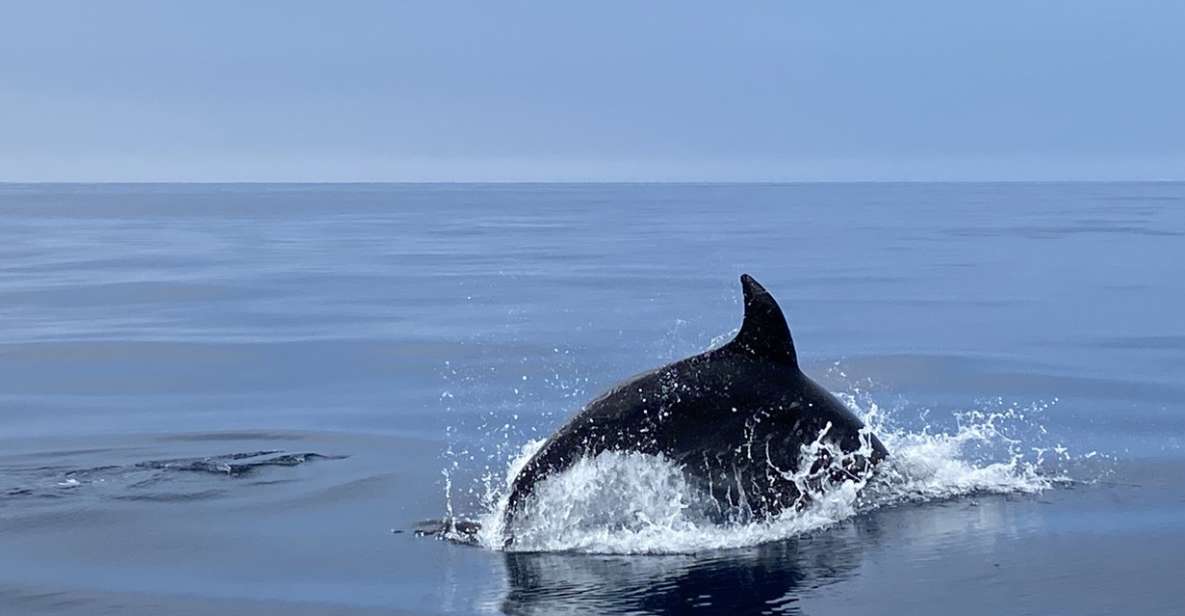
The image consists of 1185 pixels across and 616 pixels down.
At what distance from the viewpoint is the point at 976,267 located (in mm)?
37094

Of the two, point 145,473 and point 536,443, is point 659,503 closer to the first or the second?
point 536,443

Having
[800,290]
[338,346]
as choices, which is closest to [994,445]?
[338,346]

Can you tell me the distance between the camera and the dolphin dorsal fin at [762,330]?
10.9 m

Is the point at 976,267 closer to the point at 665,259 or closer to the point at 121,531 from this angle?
the point at 665,259

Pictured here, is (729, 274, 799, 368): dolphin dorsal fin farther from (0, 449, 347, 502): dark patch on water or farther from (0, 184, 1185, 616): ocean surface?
(0, 449, 347, 502): dark patch on water

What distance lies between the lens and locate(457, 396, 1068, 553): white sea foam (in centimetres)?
1044

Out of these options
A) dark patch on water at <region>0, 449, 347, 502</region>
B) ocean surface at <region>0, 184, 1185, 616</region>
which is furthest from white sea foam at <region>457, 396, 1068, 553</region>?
dark patch on water at <region>0, 449, 347, 502</region>

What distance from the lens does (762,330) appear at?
432 inches

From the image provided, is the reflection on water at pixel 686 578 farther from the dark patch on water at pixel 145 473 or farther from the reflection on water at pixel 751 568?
the dark patch on water at pixel 145 473

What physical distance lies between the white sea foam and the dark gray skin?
0.10 meters

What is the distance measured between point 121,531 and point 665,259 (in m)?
32.4

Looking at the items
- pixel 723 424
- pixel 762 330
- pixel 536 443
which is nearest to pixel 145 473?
pixel 536 443

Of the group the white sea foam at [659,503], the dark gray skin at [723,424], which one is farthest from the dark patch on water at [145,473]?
the dark gray skin at [723,424]

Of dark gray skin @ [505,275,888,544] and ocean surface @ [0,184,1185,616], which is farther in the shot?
dark gray skin @ [505,275,888,544]
